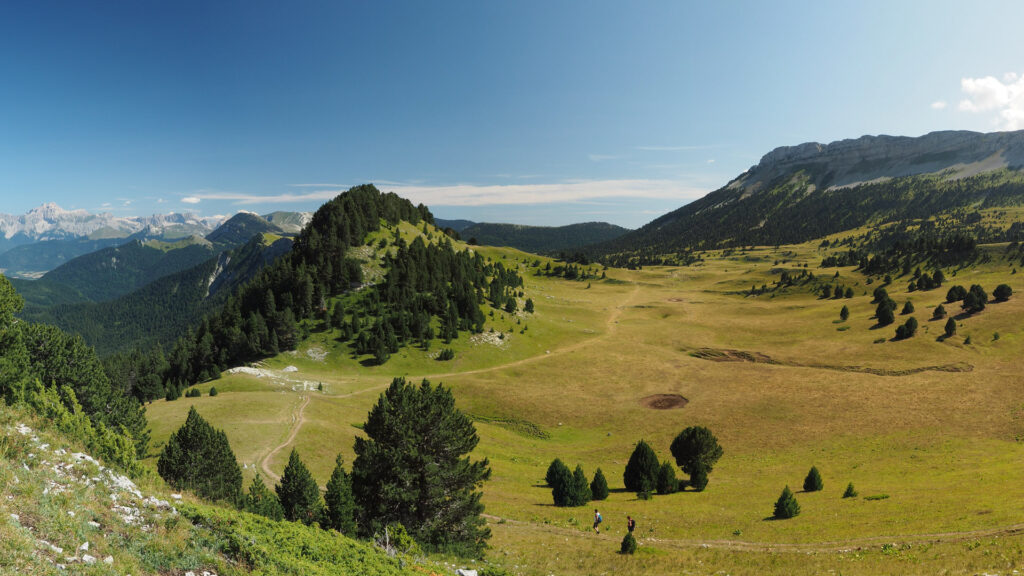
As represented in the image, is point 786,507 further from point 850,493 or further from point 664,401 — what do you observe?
point 664,401

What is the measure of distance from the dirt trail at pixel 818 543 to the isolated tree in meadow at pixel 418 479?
29.9ft

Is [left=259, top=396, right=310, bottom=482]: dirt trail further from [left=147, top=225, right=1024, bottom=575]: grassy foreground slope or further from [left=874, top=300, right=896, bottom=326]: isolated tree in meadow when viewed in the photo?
[left=874, top=300, right=896, bottom=326]: isolated tree in meadow

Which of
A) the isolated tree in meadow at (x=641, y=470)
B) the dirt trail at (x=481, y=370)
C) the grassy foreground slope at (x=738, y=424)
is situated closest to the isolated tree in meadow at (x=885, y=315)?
the grassy foreground slope at (x=738, y=424)

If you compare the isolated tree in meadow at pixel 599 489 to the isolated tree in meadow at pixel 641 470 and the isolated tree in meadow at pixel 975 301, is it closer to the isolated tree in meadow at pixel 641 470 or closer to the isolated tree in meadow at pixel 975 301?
the isolated tree in meadow at pixel 641 470

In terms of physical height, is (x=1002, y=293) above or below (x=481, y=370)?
above

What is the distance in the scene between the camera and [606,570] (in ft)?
86.4

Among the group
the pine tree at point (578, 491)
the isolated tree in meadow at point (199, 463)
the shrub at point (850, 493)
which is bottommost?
the pine tree at point (578, 491)

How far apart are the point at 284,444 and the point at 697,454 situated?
45.5 metres

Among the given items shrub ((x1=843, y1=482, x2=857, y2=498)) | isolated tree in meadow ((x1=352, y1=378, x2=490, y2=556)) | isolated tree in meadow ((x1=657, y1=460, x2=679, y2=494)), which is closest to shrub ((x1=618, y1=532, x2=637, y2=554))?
isolated tree in meadow ((x1=352, y1=378, x2=490, y2=556))

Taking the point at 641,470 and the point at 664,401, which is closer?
the point at 641,470

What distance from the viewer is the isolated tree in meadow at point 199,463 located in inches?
1212

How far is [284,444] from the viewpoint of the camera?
154 ft

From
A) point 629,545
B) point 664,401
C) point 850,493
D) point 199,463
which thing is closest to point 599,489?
point 629,545

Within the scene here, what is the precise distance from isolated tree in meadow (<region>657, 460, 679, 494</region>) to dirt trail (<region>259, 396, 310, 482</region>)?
125 feet
